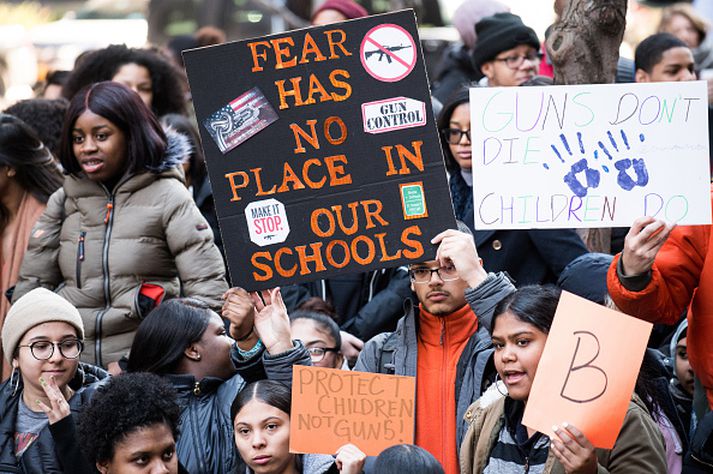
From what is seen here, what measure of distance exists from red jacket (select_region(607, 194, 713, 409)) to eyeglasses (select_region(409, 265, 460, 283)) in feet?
2.86

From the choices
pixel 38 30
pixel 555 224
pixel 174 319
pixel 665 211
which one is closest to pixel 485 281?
pixel 555 224

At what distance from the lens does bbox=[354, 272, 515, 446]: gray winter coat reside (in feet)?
17.1

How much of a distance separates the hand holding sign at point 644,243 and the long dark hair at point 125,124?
2721 millimetres

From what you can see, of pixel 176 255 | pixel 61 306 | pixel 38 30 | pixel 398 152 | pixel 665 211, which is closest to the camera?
pixel 665 211

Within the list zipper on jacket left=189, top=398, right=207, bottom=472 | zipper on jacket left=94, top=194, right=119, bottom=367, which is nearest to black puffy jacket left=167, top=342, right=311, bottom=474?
zipper on jacket left=189, top=398, right=207, bottom=472

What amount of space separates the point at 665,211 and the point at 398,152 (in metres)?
1.04

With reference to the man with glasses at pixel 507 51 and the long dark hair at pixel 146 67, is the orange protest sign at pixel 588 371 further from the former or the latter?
the long dark hair at pixel 146 67

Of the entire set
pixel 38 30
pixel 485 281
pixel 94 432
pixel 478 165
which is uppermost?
pixel 38 30

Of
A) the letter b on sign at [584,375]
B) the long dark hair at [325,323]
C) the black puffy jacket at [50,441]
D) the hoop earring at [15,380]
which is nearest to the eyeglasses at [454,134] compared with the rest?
the long dark hair at [325,323]

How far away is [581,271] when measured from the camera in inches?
235

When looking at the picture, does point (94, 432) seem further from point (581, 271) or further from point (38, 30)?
point (38, 30)

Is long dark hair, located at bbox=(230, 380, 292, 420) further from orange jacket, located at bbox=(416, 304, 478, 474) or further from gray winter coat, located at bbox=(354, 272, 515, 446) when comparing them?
orange jacket, located at bbox=(416, 304, 478, 474)

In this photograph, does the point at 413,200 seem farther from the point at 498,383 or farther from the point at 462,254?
the point at 498,383

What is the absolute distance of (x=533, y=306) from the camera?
4.95 metres
